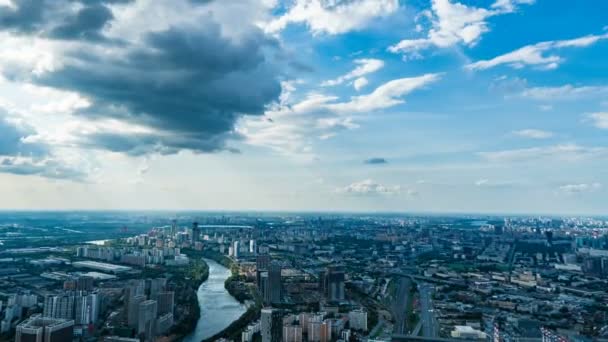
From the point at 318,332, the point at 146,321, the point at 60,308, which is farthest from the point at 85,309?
the point at 318,332

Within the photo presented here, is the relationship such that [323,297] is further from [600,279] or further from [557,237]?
→ [557,237]

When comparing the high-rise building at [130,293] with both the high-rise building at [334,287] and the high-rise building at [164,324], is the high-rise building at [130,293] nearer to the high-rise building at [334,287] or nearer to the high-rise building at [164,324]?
the high-rise building at [164,324]

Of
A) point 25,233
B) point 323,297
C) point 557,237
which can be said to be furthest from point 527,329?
point 25,233

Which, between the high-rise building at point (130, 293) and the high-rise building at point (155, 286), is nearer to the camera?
the high-rise building at point (130, 293)

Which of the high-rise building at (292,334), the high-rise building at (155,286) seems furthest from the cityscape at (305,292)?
the high-rise building at (155,286)

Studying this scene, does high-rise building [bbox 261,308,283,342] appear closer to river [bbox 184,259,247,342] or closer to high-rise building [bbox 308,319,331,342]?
high-rise building [bbox 308,319,331,342]

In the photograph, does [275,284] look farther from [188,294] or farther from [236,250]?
[236,250]

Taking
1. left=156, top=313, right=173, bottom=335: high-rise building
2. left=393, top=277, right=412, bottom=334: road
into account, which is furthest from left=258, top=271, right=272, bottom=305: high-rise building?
left=393, top=277, right=412, bottom=334: road
